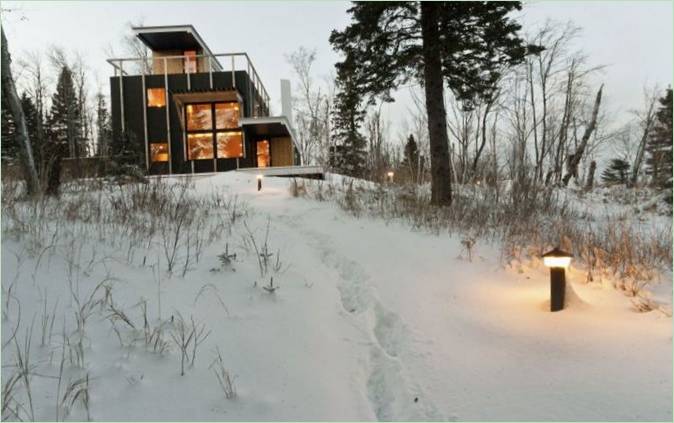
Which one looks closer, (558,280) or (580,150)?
(558,280)

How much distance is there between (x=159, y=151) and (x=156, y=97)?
2.73 metres

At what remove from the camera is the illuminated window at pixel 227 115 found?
18.0 meters

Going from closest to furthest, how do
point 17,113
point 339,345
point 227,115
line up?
point 339,345 → point 17,113 → point 227,115

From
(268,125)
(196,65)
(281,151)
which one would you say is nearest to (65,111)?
(196,65)

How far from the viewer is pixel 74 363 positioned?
1.96m

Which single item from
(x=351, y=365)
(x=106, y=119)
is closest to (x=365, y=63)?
(x=351, y=365)

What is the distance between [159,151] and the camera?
1827 cm

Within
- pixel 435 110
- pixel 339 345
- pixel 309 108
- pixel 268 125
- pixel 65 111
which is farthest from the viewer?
pixel 309 108

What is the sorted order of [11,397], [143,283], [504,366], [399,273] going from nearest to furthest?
[11,397] < [504,366] < [143,283] < [399,273]

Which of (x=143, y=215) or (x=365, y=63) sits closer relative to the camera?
(x=143, y=215)

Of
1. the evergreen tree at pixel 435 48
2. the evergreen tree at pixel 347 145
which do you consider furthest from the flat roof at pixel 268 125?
the evergreen tree at pixel 347 145

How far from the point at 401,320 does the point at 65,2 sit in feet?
28.4

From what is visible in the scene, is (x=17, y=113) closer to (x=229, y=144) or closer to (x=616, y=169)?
(x=229, y=144)

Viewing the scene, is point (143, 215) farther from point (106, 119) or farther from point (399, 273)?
point (106, 119)
